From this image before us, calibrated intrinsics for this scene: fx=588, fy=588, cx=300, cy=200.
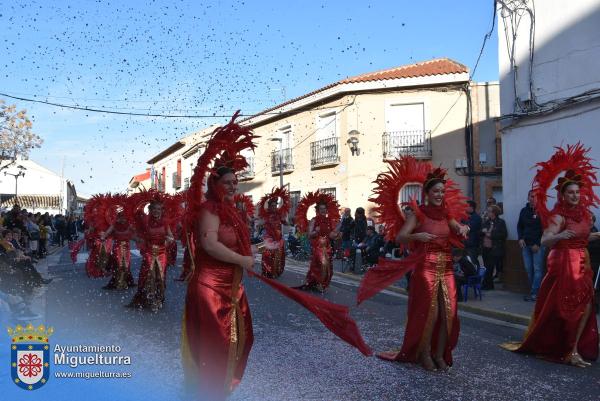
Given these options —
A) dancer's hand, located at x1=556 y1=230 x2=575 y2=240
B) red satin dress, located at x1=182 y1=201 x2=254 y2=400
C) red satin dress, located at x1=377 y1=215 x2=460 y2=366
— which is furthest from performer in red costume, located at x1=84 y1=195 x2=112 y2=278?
dancer's hand, located at x1=556 y1=230 x2=575 y2=240

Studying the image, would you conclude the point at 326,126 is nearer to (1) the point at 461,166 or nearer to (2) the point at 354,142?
(2) the point at 354,142

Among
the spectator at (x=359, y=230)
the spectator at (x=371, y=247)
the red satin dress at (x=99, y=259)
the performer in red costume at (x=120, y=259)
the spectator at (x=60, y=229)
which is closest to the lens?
the performer in red costume at (x=120, y=259)

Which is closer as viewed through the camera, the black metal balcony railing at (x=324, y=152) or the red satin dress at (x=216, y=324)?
the red satin dress at (x=216, y=324)

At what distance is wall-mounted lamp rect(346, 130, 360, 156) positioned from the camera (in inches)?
874

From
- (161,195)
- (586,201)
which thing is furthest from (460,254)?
(161,195)

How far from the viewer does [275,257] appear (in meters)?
13.2

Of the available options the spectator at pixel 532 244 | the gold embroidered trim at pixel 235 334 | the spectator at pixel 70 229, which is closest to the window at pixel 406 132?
the spectator at pixel 532 244

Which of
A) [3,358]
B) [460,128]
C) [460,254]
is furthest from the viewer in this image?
[460,128]

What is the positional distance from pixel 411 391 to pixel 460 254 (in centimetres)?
518

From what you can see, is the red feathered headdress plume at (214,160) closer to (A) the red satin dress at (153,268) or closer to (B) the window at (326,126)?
(A) the red satin dress at (153,268)

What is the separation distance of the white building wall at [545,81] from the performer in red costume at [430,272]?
17.3ft

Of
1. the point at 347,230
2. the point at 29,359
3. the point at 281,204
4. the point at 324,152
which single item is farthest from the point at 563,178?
the point at 324,152

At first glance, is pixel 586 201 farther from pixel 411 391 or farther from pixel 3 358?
pixel 3 358

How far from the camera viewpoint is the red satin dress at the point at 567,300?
591 centimetres
